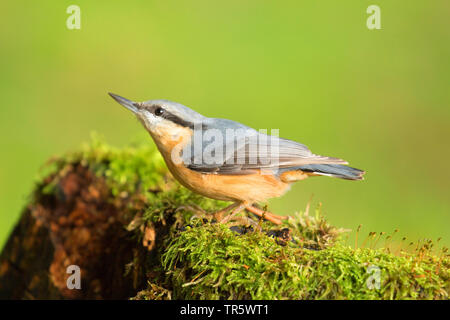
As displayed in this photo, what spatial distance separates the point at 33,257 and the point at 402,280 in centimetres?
321

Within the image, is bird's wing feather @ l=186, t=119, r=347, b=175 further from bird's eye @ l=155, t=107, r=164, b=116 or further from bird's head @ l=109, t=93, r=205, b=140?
bird's eye @ l=155, t=107, r=164, b=116

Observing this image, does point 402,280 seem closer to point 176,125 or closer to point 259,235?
point 259,235

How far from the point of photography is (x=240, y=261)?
2633 millimetres

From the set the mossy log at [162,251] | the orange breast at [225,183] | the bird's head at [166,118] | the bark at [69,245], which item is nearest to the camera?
the mossy log at [162,251]

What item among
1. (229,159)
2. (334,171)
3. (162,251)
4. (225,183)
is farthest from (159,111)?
(334,171)

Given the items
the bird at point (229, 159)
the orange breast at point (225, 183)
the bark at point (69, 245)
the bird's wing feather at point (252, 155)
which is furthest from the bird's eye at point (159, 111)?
the bark at point (69, 245)

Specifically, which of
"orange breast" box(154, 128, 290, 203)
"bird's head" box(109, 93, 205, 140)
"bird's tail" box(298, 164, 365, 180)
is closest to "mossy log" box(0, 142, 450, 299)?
"orange breast" box(154, 128, 290, 203)

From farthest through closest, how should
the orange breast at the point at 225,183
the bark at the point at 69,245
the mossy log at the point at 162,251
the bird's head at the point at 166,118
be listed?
the bark at the point at 69,245
the bird's head at the point at 166,118
the orange breast at the point at 225,183
the mossy log at the point at 162,251

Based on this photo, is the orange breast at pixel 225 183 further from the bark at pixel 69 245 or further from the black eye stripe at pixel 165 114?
the bark at pixel 69 245

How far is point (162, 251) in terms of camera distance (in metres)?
3.21

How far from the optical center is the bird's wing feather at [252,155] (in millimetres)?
3457

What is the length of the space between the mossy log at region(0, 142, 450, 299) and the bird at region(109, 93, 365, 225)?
24cm

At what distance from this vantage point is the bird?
11.4 ft
